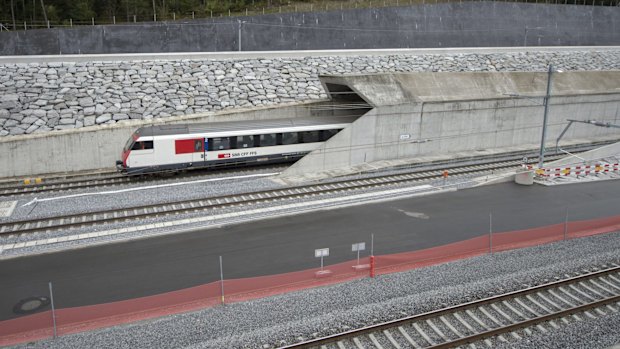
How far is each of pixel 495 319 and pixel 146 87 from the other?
25.9 meters

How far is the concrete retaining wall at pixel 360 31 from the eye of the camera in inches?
1437

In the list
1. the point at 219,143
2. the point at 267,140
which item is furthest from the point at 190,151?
the point at 267,140

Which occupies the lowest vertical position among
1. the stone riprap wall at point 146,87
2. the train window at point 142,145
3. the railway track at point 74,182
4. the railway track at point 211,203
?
the railway track at point 74,182

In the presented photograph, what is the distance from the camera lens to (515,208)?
2206 cm

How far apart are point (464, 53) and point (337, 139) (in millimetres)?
22268

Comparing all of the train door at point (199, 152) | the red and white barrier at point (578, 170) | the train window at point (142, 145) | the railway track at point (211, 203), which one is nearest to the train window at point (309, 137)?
the railway track at point (211, 203)

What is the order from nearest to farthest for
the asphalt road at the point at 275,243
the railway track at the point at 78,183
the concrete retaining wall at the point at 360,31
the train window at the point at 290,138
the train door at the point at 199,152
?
the asphalt road at the point at 275,243, the railway track at the point at 78,183, the train door at the point at 199,152, the train window at the point at 290,138, the concrete retaining wall at the point at 360,31

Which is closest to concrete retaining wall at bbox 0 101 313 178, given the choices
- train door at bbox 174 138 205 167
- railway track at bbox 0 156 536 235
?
train door at bbox 174 138 205 167

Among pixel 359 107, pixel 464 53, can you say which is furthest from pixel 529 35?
pixel 359 107

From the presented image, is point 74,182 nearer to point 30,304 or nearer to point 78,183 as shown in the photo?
point 78,183

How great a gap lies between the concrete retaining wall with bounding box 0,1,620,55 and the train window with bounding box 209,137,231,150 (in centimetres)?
1526

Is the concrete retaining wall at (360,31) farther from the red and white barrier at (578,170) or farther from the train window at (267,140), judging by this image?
the red and white barrier at (578,170)

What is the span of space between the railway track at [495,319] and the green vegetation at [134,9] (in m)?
39.3

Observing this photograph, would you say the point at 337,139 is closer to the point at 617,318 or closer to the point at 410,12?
the point at 617,318
